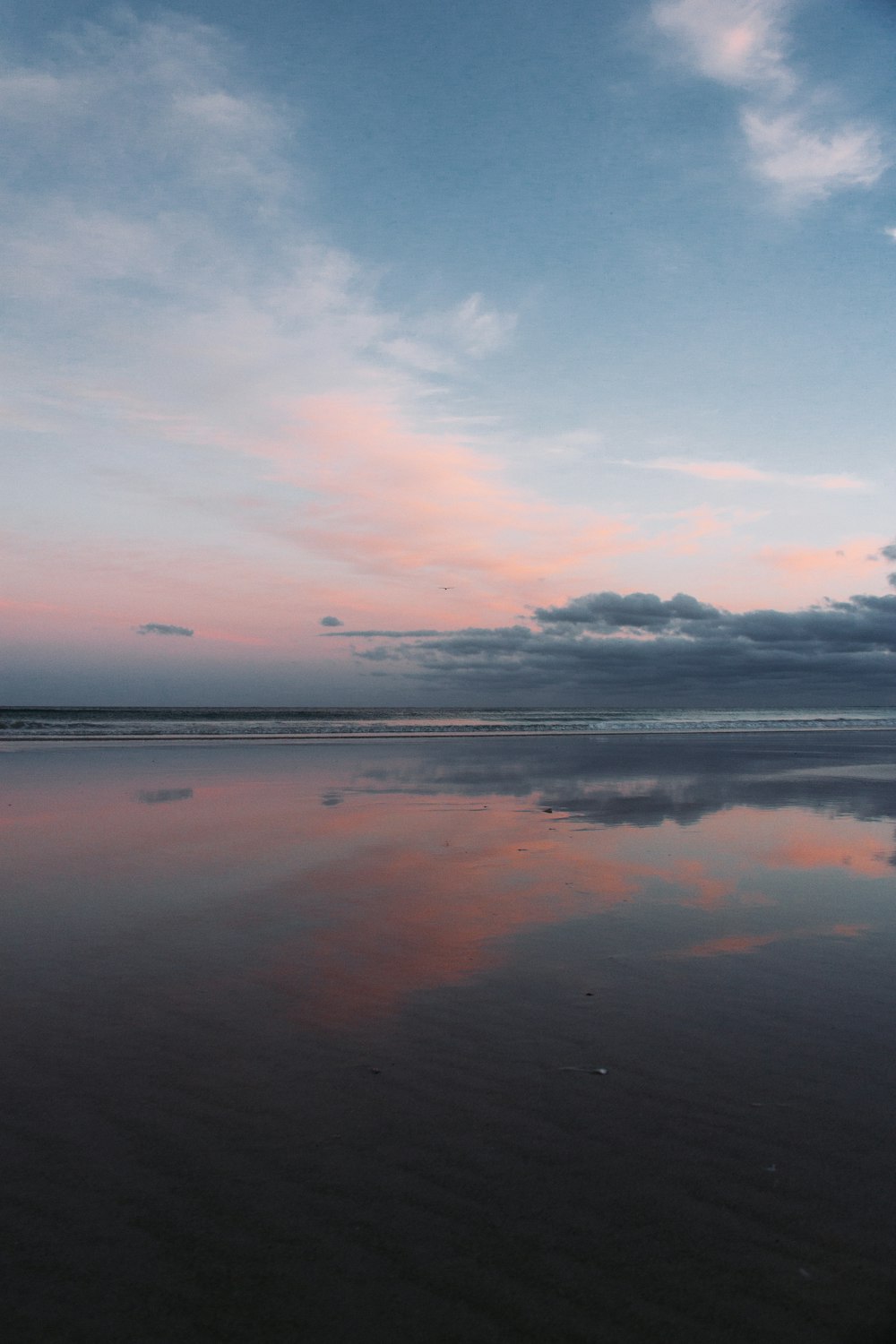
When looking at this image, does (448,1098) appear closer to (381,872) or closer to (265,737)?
(381,872)

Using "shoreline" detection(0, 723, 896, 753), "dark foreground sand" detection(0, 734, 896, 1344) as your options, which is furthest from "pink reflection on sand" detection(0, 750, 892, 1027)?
"shoreline" detection(0, 723, 896, 753)

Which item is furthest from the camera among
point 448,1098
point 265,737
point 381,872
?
point 265,737

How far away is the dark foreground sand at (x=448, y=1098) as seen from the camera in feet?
9.09

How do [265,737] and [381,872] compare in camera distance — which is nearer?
[381,872]

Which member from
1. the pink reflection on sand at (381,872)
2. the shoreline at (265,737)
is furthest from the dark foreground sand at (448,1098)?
the shoreline at (265,737)

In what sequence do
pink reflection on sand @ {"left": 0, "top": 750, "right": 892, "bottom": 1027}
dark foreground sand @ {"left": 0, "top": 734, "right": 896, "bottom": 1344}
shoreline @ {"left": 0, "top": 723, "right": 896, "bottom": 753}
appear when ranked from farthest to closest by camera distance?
shoreline @ {"left": 0, "top": 723, "right": 896, "bottom": 753}
pink reflection on sand @ {"left": 0, "top": 750, "right": 892, "bottom": 1027}
dark foreground sand @ {"left": 0, "top": 734, "right": 896, "bottom": 1344}

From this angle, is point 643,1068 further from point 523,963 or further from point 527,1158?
point 523,963

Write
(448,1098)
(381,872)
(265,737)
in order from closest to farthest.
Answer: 1. (448,1098)
2. (381,872)
3. (265,737)

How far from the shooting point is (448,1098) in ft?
13.3

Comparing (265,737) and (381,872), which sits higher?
(265,737)

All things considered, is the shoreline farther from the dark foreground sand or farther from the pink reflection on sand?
the dark foreground sand

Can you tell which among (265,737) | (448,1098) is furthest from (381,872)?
(265,737)

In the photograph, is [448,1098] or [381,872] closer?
[448,1098]

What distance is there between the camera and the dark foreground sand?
9.09ft
